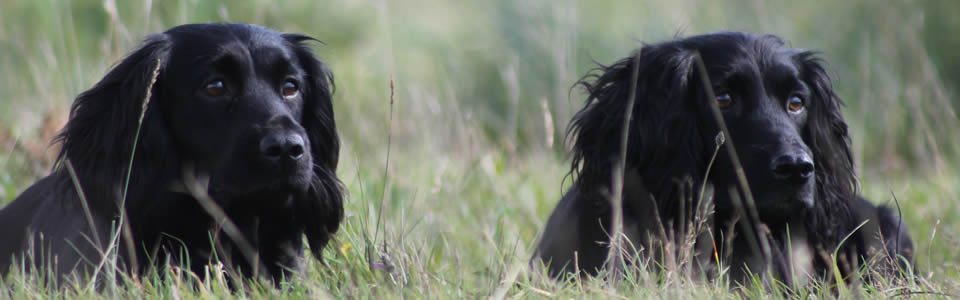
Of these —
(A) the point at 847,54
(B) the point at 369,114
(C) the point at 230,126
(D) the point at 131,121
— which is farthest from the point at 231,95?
(A) the point at 847,54

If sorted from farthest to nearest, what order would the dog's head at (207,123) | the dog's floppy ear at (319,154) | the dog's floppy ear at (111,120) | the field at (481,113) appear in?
the dog's floppy ear at (319,154) < the dog's floppy ear at (111,120) < the dog's head at (207,123) < the field at (481,113)

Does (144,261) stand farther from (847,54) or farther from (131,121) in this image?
(847,54)

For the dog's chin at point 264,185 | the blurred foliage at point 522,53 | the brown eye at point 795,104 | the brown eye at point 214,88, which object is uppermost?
the brown eye at point 214,88

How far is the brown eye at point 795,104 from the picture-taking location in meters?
3.45

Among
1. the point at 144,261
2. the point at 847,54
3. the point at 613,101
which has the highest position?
the point at 613,101

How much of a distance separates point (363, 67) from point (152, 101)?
6124mm

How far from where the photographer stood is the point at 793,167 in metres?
3.11

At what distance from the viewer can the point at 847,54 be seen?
8109 mm

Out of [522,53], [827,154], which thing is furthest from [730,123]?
[522,53]

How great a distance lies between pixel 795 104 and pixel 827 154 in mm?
251

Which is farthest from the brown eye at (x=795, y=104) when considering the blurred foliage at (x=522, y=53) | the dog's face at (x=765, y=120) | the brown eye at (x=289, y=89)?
the blurred foliage at (x=522, y=53)

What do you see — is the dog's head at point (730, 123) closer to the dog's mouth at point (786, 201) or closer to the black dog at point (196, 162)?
the dog's mouth at point (786, 201)

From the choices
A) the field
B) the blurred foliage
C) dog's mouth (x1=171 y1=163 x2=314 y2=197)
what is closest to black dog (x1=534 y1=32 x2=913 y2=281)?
the field

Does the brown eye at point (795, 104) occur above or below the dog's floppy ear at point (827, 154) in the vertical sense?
above
